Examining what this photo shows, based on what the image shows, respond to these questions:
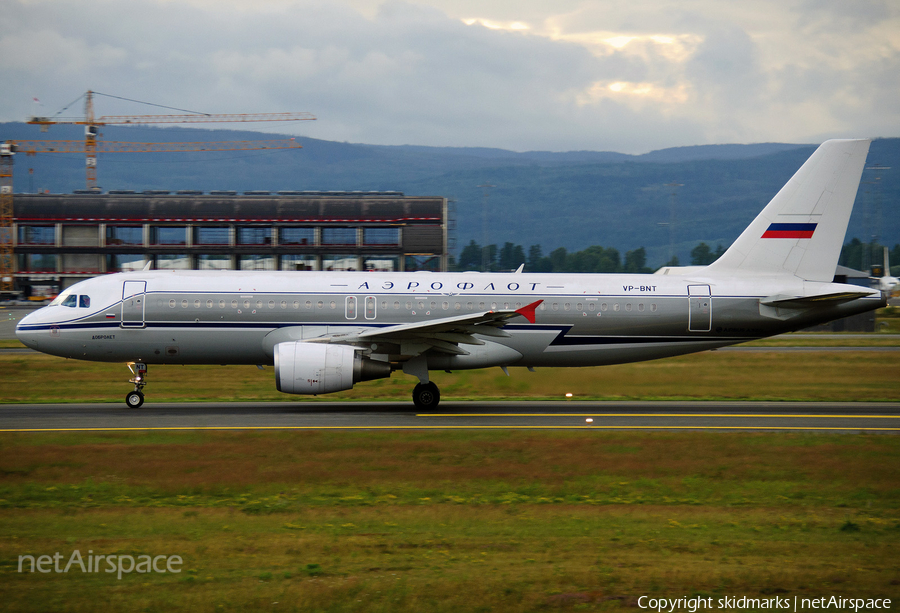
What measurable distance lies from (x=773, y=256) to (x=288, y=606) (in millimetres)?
21302

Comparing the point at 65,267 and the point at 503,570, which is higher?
the point at 65,267

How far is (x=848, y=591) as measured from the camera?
361 inches

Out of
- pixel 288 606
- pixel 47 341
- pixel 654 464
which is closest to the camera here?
pixel 288 606

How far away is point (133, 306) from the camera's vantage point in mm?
22922

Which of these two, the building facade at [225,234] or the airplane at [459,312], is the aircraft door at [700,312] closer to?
the airplane at [459,312]

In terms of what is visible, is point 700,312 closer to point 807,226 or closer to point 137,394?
point 807,226

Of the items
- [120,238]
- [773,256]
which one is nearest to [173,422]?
[773,256]

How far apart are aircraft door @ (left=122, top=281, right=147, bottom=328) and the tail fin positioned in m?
18.0

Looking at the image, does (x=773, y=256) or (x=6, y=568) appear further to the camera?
(x=773, y=256)

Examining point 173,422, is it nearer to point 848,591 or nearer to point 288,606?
point 288,606

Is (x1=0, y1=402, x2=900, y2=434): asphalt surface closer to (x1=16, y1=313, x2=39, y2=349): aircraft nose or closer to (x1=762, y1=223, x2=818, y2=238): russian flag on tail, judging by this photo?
(x1=16, y1=313, x2=39, y2=349): aircraft nose

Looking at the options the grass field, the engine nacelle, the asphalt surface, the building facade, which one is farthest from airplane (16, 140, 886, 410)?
the building facade

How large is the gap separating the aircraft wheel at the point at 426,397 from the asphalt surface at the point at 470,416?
0.37 metres

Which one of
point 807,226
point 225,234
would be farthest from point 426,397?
point 225,234
